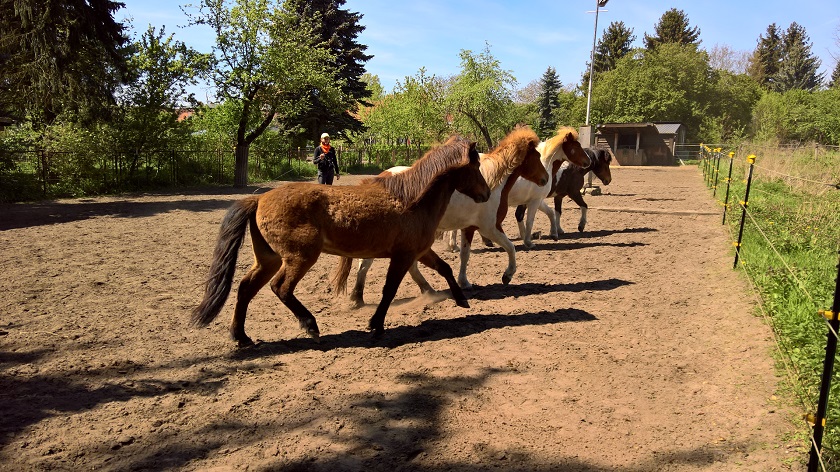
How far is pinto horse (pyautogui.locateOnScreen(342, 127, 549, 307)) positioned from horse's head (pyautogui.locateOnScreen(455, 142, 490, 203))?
805 millimetres

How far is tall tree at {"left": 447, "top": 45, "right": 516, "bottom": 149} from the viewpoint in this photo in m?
39.8

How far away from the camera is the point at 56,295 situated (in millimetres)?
6250

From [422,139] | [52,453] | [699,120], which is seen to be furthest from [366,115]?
[52,453]

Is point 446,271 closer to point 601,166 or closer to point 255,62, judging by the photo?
point 601,166

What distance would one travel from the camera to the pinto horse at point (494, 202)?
673cm

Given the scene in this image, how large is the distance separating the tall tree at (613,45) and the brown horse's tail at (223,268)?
73223 millimetres

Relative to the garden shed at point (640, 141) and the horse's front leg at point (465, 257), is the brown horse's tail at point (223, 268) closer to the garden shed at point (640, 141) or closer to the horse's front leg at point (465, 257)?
the horse's front leg at point (465, 257)

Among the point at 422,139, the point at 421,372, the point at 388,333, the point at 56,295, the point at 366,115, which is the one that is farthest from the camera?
the point at 366,115

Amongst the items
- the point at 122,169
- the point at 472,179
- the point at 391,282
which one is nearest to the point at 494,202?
the point at 472,179

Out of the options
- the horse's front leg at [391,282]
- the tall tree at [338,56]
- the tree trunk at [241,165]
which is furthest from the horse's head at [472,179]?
the tall tree at [338,56]

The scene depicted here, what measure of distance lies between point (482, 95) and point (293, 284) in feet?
121

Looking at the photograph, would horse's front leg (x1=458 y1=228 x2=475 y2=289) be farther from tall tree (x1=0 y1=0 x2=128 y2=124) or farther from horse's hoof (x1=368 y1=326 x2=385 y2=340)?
tall tree (x1=0 y1=0 x2=128 y2=124)

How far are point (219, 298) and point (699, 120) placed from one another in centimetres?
6180

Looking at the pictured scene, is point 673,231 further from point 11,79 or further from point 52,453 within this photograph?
point 11,79
